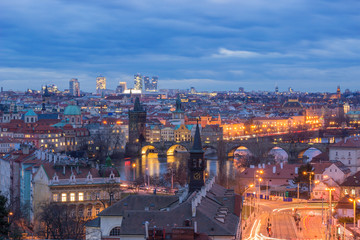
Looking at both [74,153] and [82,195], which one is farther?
[74,153]

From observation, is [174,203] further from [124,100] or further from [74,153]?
[124,100]

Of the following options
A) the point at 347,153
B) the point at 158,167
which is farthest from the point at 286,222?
the point at 158,167

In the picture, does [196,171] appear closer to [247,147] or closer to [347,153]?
[347,153]

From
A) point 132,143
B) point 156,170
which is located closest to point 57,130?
point 132,143

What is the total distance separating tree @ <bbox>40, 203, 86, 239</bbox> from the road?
6.10 metres

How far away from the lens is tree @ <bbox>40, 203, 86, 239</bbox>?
26.9m

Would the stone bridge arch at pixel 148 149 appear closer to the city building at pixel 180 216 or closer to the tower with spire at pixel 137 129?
the tower with spire at pixel 137 129

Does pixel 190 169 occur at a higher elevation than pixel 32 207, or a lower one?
higher

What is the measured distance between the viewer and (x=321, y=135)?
105125 millimetres

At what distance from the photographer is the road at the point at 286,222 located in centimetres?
2662

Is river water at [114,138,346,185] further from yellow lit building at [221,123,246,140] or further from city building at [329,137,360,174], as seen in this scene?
yellow lit building at [221,123,246,140]

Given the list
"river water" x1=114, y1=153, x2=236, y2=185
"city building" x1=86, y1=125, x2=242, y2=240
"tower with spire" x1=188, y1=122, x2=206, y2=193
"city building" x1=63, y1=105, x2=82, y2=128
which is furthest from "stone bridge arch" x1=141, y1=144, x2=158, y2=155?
"tower with spire" x1=188, y1=122, x2=206, y2=193

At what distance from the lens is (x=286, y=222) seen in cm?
2964

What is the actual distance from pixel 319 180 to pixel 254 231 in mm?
14470
